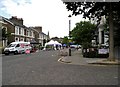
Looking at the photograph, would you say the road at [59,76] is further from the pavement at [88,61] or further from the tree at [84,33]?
the tree at [84,33]

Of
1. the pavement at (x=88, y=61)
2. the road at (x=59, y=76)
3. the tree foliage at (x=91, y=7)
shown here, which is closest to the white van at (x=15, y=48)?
the pavement at (x=88, y=61)

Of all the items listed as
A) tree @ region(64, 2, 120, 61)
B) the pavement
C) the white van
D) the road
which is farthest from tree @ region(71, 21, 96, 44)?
the road

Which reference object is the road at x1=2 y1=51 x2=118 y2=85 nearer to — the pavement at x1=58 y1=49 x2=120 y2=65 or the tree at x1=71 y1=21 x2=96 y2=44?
the pavement at x1=58 y1=49 x2=120 y2=65

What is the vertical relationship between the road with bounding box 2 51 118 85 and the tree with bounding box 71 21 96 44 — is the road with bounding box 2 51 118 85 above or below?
below

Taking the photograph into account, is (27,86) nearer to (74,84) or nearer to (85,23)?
(74,84)

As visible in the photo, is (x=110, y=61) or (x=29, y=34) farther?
(x=29, y=34)

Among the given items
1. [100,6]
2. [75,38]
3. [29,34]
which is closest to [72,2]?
[100,6]

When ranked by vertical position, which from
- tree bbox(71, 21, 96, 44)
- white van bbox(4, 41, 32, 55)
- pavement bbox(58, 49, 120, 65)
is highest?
tree bbox(71, 21, 96, 44)

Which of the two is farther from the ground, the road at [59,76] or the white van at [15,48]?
the white van at [15,48]

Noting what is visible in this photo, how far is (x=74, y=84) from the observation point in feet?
32.3

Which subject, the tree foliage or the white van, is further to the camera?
the white van

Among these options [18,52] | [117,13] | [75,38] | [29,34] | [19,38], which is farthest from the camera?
[29,34]

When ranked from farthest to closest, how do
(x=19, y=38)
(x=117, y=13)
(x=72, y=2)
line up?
(x=19, y=38) < (x=117, y=13) < (x=72, y=2)

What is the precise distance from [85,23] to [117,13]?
23.0 m
